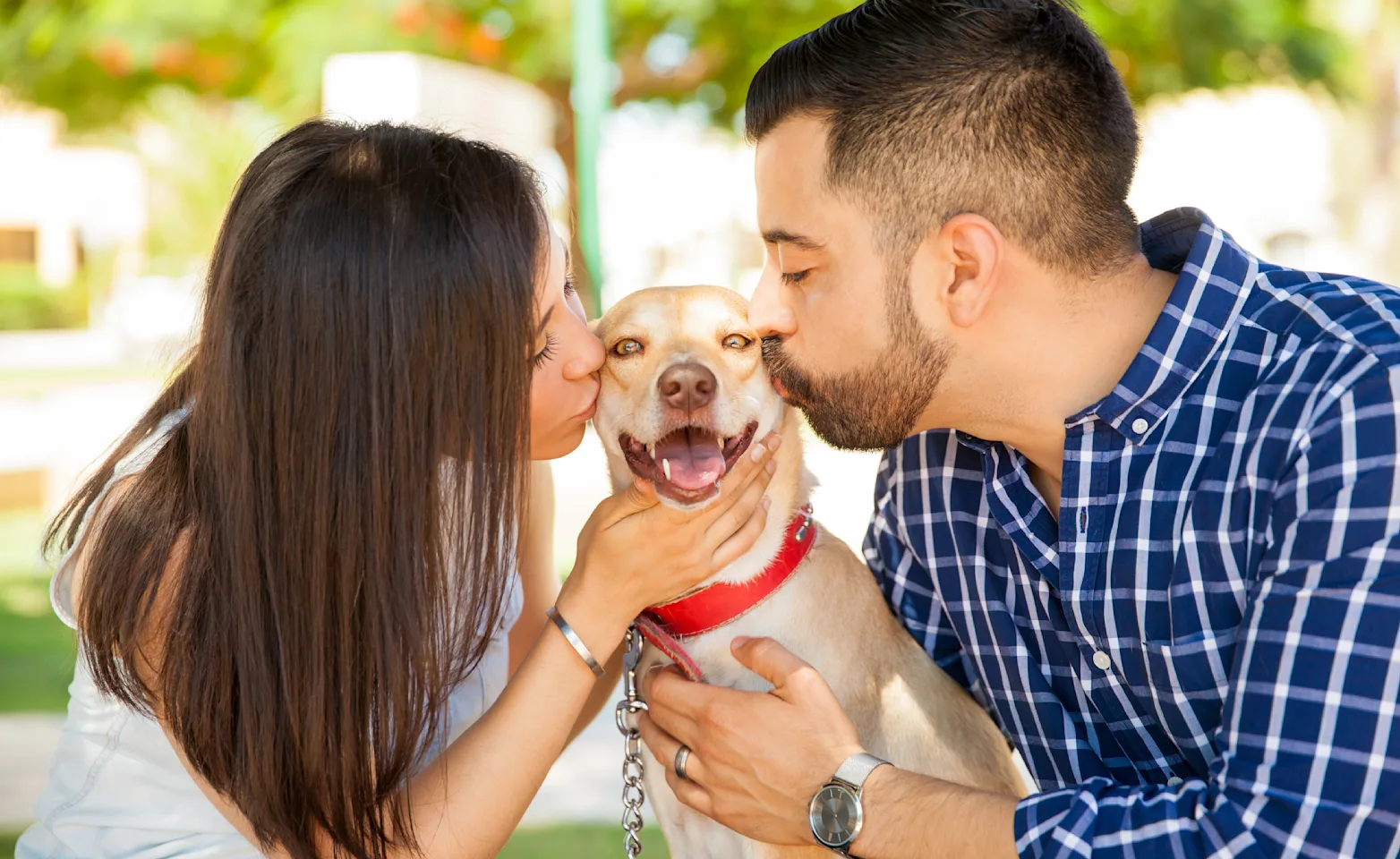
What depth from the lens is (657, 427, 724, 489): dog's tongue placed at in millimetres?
2428

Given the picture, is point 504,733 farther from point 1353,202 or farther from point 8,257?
point 8,257

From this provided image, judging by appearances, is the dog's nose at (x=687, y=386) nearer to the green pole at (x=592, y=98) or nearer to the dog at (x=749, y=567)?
the dog at (x=749, y=567)

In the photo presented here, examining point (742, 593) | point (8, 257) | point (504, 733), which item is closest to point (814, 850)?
point (742, 593)

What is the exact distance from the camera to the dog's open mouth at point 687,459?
2.39 meters

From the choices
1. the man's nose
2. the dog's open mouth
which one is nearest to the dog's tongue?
the dog's open mouth

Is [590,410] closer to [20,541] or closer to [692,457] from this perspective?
[692,457]

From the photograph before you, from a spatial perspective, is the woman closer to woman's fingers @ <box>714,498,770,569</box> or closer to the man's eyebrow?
woman's fingers @ <box>714,498,770,569</box>

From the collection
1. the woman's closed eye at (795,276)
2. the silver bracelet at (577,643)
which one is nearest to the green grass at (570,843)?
the silver bracelet at (577,643)

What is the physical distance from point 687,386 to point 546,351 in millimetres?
312

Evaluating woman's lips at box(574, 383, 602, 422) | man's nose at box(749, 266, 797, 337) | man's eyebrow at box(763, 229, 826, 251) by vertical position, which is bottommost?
woman's lips at box(574, 383, 602, 422)

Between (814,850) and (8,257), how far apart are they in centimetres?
4758

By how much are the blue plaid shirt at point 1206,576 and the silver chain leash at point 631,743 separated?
0.68 meters

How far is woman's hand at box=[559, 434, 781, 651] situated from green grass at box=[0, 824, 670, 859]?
213 centimetres

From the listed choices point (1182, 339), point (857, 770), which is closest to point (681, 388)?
point (857, 770)
